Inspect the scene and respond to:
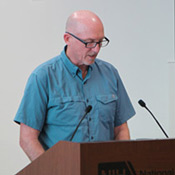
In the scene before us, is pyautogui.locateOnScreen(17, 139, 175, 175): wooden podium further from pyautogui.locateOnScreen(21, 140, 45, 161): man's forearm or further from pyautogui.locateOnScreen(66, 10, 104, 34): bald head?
pyautogui.locateOnScreen(66, 10, 104, 34): bald head

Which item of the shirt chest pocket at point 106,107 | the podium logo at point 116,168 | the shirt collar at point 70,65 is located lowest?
the shirt chest pocket at point 106,107

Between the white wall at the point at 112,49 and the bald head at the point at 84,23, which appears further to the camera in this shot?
the white wall at the point at 112,49

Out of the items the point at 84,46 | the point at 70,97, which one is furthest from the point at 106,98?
the point at 84,46

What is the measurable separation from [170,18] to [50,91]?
7.14ft

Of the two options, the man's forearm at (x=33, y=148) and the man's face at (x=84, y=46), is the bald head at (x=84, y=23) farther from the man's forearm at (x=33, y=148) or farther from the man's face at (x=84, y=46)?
the man's forearm at (x=33, y=148)

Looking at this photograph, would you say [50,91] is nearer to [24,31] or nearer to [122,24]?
[24,31]

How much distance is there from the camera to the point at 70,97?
2416 millimetres

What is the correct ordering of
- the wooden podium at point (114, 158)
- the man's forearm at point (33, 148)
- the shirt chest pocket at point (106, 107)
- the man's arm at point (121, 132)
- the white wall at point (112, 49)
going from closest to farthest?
the wooden podium at point (114, 158), the man's forearm at point (33, 148), the shirt chest pocket at point (106, 107), the man's arm at point (121, 132), the white wall at point (112, 49)

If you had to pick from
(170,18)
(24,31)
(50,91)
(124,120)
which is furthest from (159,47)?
(50,91)

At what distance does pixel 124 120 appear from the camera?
265 cm

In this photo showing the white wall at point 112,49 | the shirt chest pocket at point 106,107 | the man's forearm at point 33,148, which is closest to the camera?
the man's forearm at point 33,148

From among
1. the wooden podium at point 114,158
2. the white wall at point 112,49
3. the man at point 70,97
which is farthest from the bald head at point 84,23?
the white wall at point 112,49

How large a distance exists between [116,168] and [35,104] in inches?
38.8

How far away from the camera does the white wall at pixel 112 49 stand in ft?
12.1
